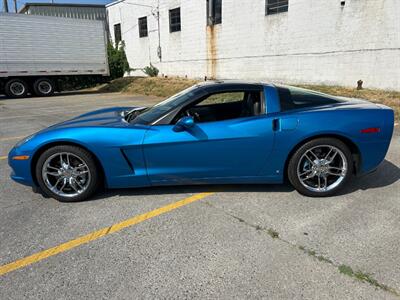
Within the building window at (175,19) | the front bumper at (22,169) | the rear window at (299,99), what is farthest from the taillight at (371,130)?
the building window at (175,19)

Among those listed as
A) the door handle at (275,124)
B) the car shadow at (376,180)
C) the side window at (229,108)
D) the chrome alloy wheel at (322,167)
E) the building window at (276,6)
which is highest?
the building window at (276,6)

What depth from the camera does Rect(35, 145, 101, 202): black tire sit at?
3.30 m

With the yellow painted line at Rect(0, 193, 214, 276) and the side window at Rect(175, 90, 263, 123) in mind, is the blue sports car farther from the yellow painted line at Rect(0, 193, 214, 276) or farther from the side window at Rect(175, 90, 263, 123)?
the yellow painted line at Rect(0, 193, 214, 276)

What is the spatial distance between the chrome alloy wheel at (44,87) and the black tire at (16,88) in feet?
2.19

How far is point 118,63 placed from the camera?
77.3 feet

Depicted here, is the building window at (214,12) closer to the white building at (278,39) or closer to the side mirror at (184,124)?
the white building at (278,39)

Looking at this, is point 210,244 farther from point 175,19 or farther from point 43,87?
point 175,19

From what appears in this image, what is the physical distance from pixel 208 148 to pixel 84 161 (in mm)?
1281

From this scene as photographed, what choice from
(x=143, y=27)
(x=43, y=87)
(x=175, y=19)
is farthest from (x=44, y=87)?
(x=175, y=19)

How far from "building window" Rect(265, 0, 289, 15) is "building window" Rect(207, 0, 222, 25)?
118 inches

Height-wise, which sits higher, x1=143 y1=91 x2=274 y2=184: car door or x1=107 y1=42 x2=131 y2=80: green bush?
x1=107 y1=42 x2=131 y2=80: green bush

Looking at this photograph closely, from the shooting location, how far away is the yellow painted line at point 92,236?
2.44 meters

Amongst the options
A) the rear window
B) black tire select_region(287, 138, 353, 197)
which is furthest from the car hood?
black tire select_region(287, 138, 353, 197)

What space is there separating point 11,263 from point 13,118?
8.52 meters
